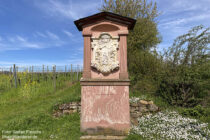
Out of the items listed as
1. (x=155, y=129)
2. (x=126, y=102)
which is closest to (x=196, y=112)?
(x=155, y=129)

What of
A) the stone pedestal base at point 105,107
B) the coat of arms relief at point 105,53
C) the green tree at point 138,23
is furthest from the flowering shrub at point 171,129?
the green tree at point 138,23

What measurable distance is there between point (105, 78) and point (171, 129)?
95.9 inches

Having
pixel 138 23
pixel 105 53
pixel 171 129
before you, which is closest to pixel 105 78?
pixel 105 53

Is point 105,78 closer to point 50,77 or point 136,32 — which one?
point 136,32

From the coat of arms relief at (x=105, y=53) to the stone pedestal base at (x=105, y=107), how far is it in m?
0.41

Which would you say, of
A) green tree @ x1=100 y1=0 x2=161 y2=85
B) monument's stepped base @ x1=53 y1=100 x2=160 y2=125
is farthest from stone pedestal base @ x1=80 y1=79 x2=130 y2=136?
green tree @ x1=100 y1=0 x2=161 y2=85

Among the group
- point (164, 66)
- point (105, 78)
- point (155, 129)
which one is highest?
point (164, 66)

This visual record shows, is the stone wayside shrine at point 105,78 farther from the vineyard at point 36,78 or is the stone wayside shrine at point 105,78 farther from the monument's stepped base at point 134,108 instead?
the vineyard at point 36,78

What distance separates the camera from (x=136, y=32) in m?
11.5

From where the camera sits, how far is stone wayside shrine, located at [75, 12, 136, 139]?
3.93m

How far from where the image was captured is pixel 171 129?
4.01 metres

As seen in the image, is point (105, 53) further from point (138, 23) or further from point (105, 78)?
point (138, 23)

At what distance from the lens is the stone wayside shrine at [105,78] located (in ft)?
12.9

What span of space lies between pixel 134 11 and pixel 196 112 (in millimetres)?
9173
